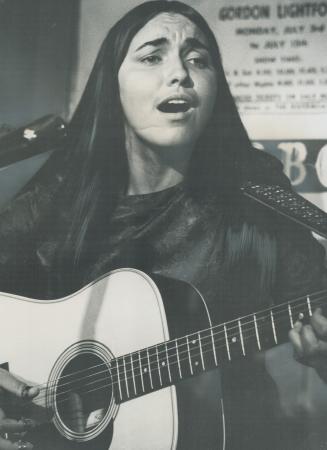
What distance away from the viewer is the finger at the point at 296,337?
1958 millimetres

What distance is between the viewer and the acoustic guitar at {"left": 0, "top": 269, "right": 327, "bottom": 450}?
202cm

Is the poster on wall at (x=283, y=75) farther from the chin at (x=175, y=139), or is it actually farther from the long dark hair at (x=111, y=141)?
the chin at (x=175, y=139)

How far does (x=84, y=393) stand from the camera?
7.07 feet

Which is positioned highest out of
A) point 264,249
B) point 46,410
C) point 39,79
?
point 39,79

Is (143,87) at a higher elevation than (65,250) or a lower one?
higher

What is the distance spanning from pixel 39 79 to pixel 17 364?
1.10 meters

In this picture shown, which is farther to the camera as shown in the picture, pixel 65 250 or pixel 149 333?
pixel 65 250

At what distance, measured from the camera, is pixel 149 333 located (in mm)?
2119

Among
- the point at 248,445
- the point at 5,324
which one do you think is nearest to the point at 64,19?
the point at 5,324

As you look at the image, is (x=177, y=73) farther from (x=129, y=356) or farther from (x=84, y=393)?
(x=84, y=393)

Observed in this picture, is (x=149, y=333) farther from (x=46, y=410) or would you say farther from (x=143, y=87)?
(x=143, y=87)

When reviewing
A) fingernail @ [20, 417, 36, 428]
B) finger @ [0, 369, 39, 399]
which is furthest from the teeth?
fingernail @ [20, 417, 36, 428]

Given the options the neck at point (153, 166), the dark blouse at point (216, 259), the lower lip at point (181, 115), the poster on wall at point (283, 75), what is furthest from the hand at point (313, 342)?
the lower lip at point (181, 115)

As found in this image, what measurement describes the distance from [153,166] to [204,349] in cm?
70
